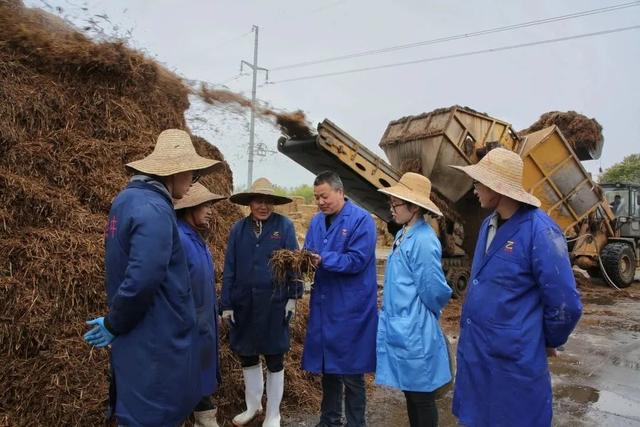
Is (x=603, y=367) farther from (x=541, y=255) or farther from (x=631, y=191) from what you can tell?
(x=631, y=191)

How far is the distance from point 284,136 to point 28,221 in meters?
5.01

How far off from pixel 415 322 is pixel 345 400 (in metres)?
0.89

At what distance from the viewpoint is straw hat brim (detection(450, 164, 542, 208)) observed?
254cm

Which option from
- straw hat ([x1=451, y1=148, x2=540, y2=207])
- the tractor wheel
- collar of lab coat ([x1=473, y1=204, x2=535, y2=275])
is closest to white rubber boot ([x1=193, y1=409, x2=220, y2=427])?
collar of lab coat ([x1=473, y1=204, x2=535, y2=275])

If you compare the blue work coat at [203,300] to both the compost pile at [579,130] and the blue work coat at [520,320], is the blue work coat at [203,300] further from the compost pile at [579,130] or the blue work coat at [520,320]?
the compost pile at [579,130]

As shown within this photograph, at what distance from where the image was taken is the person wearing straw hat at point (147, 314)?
2.17m

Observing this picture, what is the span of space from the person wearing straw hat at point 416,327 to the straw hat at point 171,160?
1372mm

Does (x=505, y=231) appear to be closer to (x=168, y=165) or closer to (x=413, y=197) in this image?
(x=413, y=197)

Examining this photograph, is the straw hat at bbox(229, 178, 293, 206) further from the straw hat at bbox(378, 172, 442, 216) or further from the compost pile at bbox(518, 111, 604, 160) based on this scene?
the compost pile at bbox(518, 111, 604, 160)

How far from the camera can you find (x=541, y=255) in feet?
7.82

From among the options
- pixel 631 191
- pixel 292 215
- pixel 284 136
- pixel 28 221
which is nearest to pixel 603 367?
pixel 284 136

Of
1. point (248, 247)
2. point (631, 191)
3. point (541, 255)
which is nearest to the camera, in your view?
point (541, 255)

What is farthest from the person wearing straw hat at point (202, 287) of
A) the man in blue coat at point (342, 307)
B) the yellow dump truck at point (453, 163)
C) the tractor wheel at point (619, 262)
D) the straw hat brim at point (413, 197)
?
the tractor wheel at point (619, 262)

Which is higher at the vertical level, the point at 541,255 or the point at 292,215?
the point at 541,255
